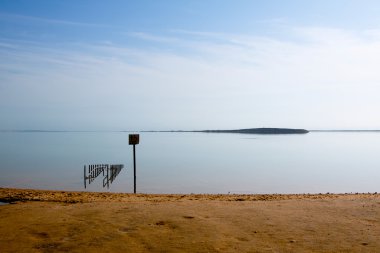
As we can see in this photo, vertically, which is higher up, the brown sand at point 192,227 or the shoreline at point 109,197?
the brown sand at point 192,227

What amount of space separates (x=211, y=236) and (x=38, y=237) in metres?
3.91

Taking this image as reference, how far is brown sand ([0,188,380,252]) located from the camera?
7586 millimetres

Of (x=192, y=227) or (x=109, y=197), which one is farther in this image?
(x=109, y=197)

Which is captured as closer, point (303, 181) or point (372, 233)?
point (372, 233)

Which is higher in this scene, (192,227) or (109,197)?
(192,227)

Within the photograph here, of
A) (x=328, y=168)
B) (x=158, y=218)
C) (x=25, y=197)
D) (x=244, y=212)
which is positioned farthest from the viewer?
(x=328, y=168)

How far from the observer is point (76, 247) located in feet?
24.6

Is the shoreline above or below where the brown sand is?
below

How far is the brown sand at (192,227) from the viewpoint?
24.9ft

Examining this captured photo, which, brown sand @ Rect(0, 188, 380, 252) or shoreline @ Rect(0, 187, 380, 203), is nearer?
brown sand @ Rect(0, 188, 380, 252)

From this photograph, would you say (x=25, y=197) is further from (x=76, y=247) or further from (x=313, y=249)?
(x=313, y=249)

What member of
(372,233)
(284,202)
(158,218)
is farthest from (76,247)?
(284,202)

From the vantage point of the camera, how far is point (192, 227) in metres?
8.88

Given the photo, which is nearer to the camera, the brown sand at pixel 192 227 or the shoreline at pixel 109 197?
the brown sand at pixel 192 227
